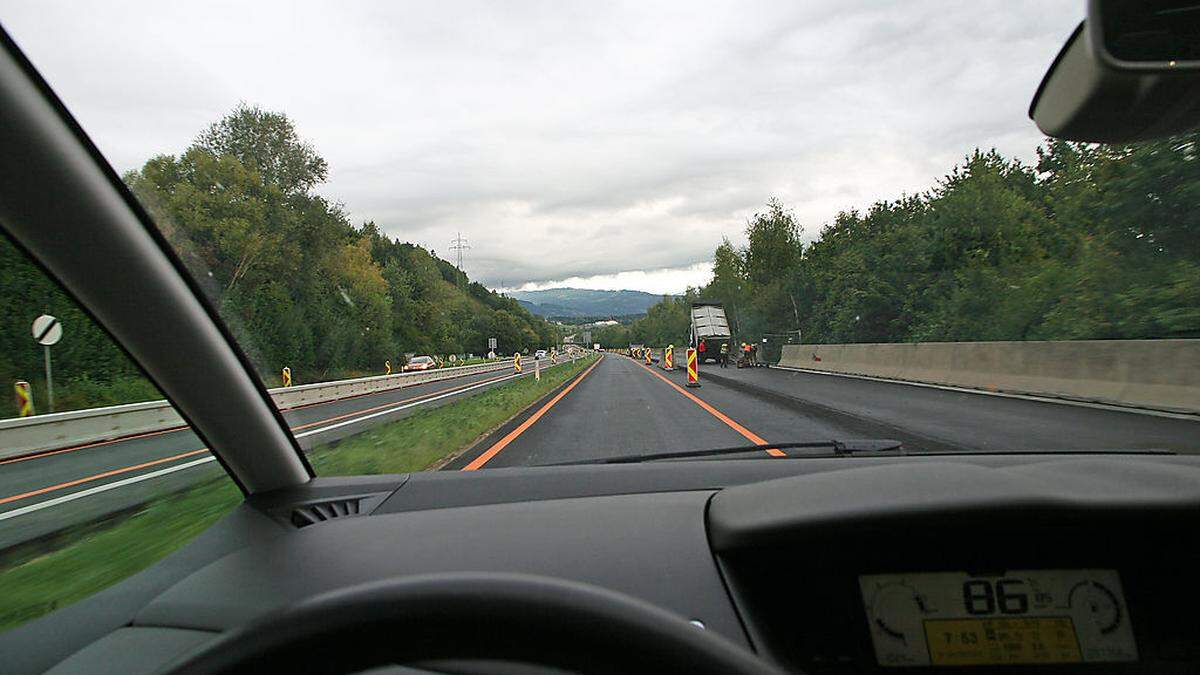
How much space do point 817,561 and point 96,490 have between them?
287cm

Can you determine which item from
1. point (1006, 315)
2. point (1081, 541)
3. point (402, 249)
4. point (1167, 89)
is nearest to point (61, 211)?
point (402, 249)

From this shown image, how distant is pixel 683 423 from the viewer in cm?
1056

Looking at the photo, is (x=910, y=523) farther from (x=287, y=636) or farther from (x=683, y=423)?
(x=683, y=423)

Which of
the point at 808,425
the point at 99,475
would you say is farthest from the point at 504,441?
the point at 99,475

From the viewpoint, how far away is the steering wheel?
87 centimetres

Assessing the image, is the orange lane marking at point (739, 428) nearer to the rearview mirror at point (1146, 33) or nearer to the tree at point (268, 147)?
the rearview mirror at point (1146, 33)

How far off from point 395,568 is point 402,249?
256cm

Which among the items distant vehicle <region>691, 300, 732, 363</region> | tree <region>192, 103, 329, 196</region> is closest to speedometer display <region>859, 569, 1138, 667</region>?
tree <region>192, 103, 329, 196</region>

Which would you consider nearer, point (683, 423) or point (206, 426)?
point (206, 426)

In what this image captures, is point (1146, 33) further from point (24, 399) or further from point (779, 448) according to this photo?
point (24, 399)

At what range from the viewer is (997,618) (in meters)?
1.78

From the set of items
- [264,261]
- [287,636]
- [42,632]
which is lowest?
[42,632]

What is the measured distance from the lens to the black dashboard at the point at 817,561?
1.75 metres

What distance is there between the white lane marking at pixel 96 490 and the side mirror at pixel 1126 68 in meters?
3.27
